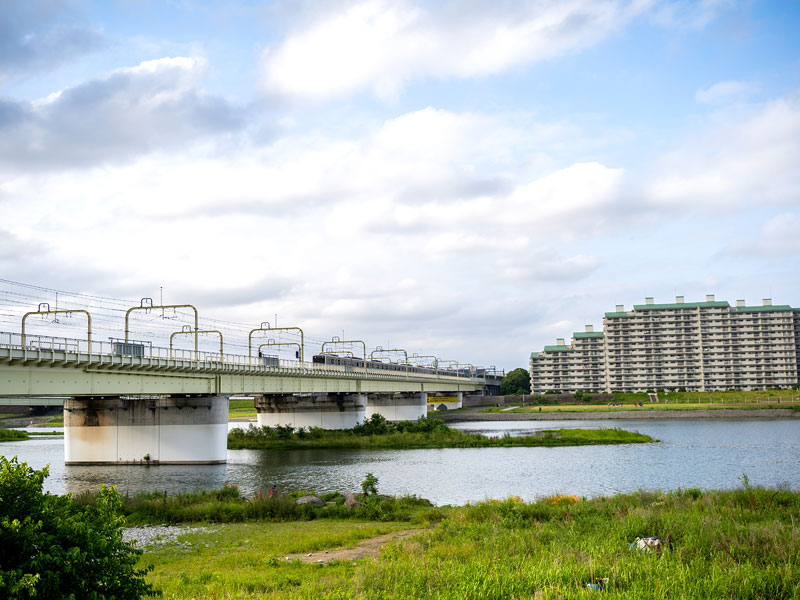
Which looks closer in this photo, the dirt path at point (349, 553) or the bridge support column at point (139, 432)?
the dirt path at point (349, 553)

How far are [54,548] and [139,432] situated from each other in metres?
52.8

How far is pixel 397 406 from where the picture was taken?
406 feet

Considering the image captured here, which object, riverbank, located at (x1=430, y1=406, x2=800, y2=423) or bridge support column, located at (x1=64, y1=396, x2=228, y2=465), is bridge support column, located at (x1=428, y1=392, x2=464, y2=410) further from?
bridge support column, located at (x1=64, y1=396, x2=228, y2=465)

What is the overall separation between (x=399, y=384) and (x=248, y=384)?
161 ft

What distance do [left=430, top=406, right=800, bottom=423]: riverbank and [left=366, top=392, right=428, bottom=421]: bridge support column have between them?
7.04 meters

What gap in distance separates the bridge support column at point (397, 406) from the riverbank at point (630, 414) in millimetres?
7044

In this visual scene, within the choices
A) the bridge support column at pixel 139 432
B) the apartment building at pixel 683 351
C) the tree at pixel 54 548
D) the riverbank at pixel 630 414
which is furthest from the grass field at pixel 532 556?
the apartment building at pixel 683 351

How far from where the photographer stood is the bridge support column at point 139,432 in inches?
2303

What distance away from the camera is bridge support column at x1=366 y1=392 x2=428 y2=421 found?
12269 cm

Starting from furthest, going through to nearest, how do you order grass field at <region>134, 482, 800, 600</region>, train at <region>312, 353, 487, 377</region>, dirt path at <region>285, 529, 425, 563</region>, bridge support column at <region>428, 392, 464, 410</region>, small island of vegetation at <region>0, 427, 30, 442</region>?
bridge support column at <region>428, 392, 464, 410</region>, train at <region>312, 353, 487, 377</region>, small island of vegetation at <region>0, 427, 30, 442</region>, dirt path at <region>285, 529, 425, 563</region>, grass field at <region>134, 482, 800, 600</region>

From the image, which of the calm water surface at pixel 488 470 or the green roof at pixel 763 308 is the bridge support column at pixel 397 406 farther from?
the green roof at pixel 763 308

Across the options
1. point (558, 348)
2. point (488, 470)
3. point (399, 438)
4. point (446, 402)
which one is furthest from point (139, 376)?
point (558, 348)

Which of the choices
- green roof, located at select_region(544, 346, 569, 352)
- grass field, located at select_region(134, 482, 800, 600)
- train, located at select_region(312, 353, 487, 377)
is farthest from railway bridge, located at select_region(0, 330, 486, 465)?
green roof, located at select_region(544, 346, 569, 352)

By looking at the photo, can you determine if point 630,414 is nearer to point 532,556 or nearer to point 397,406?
point 397,406
